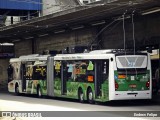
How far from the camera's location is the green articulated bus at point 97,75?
82.0ft

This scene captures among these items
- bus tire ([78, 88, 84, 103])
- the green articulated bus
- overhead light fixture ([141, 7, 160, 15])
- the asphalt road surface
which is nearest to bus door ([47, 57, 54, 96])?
the green articulated bus

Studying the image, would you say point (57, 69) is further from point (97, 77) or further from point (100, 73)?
point (100, 73)

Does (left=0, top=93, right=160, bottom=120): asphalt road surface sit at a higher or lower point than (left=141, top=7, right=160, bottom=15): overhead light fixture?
lower

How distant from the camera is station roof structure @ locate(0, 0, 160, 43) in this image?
→ 27516 millimetres

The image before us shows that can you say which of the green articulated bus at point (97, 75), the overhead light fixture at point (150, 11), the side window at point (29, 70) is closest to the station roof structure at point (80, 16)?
the overhead light fixture at point (150, 11)

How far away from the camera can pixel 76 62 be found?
1150 inches

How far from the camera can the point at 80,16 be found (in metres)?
33.7

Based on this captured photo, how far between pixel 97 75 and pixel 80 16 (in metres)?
8.20

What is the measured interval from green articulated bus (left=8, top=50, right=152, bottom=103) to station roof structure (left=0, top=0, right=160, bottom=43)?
2780 mm

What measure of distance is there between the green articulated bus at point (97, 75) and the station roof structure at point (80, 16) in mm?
2780

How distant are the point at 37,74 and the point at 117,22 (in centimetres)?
671

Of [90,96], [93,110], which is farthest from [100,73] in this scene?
[93,110]

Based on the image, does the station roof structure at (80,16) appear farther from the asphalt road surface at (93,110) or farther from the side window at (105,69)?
the asphalt road surface at (93,110)

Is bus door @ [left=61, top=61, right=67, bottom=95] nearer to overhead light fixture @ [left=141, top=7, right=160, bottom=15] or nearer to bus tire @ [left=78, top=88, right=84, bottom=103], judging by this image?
bus tire @ [left=78, top=88, right=84, bottom=103]
